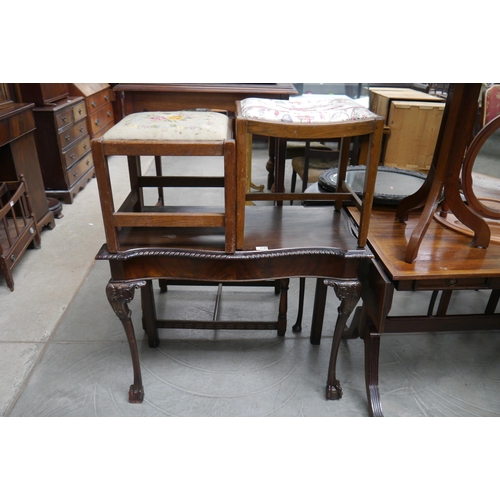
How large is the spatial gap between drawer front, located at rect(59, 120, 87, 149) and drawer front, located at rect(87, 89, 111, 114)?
1.38ft

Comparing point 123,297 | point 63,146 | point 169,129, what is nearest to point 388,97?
point 63,146

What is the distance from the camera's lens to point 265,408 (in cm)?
178

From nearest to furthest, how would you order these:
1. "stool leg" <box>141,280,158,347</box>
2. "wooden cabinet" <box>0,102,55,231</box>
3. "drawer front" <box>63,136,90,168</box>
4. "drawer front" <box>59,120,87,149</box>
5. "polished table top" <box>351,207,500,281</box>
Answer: "polished table top" <box>351,207,500,281</box>
"stool leg" <box>141,280,158,347</box>
"wooden cabinet" <box>0,102,55,231</box>
"drawer front" <box>59,120,87,149</box>
"drawer front" <box>63,136,90,168</box>

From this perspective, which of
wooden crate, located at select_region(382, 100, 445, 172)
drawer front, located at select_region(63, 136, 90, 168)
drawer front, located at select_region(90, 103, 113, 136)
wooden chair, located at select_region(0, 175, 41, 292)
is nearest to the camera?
wooden chair, located at select_region(0, 175, 41, 292)

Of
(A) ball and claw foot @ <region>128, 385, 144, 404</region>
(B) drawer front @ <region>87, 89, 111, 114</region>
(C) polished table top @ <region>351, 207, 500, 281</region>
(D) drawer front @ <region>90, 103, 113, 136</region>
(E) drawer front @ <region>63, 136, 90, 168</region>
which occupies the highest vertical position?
(B) drawer front @ <region>87, 89, 111, 114</region>

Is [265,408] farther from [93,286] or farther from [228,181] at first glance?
[93,286]

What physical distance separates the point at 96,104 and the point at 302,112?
4245 mm

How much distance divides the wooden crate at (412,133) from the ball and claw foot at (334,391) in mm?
3181

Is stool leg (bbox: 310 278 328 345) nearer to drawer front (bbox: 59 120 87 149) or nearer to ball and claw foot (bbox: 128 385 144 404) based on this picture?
ball and claw foot (bbox: 128 385 144 404)

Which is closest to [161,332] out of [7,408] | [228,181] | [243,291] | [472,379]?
[243,291]

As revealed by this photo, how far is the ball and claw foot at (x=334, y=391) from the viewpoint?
1.81 m

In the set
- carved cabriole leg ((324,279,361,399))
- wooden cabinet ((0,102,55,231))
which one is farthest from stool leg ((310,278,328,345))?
wooden cabinet ((0,102,55,231))

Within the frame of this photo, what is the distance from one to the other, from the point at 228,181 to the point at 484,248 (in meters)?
1.07

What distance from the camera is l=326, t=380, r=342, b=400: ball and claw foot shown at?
5.95ft
